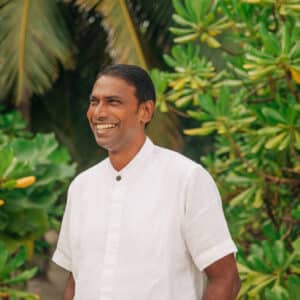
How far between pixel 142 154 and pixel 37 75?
23.6ft

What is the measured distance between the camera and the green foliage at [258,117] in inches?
182

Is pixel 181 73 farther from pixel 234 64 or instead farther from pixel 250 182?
pixel 250 182

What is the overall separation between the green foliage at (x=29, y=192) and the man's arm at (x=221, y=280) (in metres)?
3.41

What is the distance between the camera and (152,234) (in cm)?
241

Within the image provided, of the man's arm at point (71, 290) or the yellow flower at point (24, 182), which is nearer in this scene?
the man's arm at point (71, 290)

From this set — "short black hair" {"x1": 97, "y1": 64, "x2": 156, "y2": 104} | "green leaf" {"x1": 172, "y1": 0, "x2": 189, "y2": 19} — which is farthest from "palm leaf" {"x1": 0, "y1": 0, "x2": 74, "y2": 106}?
"short black hair" {"x1": 97, "y1": 64, "x2": 156, "y2": 104}

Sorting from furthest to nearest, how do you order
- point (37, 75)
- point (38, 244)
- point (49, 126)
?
point (49, 126) → point (37, 75) → point (38, 244)

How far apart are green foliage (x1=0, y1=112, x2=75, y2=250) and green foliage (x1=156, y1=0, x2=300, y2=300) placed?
3.39 ft

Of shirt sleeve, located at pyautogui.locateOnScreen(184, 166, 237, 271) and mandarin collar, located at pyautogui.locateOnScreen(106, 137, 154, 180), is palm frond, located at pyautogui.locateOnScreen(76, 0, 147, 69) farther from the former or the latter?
shirt sleeve, located at pyautogui.locateOnScreen(184, 166, 237, 271)

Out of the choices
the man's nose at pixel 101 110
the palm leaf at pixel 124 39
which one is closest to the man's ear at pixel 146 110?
the man's nose at pixel 101 110

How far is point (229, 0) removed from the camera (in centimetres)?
515

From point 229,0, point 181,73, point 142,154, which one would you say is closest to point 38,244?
point 181,73

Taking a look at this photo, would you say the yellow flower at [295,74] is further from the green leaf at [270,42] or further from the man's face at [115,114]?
the man's face at [115,114]

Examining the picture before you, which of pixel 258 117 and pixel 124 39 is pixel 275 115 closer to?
pixel 258 117
